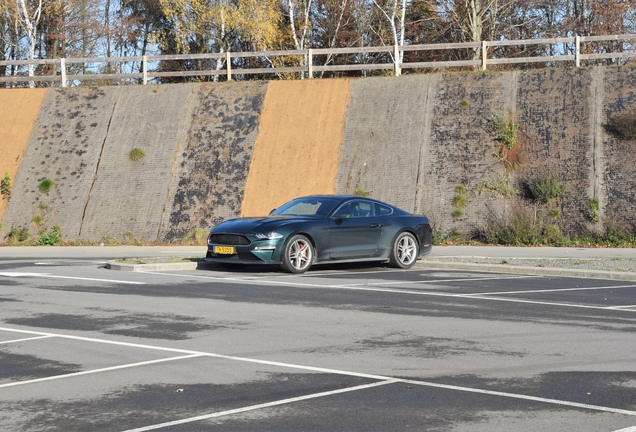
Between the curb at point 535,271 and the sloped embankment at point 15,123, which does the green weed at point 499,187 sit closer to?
the curb at point 535,271

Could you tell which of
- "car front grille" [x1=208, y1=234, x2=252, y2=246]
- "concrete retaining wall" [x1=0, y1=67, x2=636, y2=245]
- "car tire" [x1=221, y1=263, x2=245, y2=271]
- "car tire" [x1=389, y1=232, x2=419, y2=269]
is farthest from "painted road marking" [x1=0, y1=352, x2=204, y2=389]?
"concrete retaining wall" [x1=0, y1=67, x2=636, y2=245]

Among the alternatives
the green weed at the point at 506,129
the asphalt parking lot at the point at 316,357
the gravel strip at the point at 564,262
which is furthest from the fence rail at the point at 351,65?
the asphalt parking lot at the point at 316,357

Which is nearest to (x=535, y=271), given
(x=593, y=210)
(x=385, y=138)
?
(x=593, y=210)

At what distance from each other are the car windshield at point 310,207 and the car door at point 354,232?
8.0 inches

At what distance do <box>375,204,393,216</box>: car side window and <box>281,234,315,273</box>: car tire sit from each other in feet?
6.30

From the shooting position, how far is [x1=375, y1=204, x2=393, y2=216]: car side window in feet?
59.1

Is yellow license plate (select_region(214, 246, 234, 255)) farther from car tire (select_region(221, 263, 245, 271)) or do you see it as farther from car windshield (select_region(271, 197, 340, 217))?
car windshield (select_region(271, 197, 340, 217))

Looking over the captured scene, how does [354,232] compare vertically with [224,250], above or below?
above

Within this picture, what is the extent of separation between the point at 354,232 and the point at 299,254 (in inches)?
53.0

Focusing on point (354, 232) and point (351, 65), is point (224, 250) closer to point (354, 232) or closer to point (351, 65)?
point (354, 232)

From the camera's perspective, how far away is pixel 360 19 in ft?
149

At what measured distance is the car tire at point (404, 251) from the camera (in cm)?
1786

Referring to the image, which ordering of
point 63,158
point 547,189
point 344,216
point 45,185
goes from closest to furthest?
1. point 344,216
2. point 547,189
3. point 45,185
4. point 63,158

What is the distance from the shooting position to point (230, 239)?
1666 centimetres
